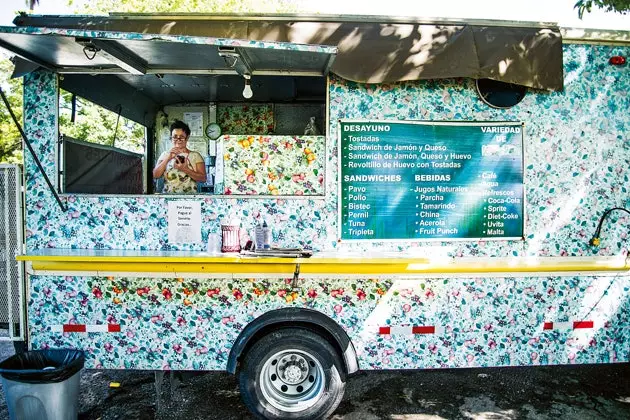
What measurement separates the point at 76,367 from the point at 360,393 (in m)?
2.55

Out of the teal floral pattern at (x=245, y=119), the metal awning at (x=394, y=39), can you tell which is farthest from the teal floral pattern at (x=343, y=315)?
the teal floral pattern at (x=245, y=119)

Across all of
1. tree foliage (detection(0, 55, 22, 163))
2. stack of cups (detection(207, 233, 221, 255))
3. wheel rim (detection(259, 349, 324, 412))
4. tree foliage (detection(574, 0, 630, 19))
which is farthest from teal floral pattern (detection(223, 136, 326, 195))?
tree foliage (detection(0, 55, 22, 163))

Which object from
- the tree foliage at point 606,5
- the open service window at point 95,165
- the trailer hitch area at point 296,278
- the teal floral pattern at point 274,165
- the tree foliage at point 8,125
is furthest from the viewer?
the tree foliage at point 8,125

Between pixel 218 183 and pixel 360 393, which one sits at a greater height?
pixel 218 183

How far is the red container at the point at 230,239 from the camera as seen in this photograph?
346cm

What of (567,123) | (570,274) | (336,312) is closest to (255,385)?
(336,312)

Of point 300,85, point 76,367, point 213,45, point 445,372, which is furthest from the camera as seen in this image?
point 300,85

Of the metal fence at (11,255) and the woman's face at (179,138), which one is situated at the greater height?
the woman's face at (179,138)

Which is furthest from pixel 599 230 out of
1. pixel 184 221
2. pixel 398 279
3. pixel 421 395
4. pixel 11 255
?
pixel 11 255

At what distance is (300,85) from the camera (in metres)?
5.50

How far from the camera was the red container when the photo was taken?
346cm

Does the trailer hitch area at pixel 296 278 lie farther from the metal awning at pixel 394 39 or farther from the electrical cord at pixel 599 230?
the electrical cord at pixel 599 230

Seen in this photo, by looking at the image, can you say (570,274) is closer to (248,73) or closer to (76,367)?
(248,73)

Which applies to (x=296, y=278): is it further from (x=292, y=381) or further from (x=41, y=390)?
(x=41, y=390)
